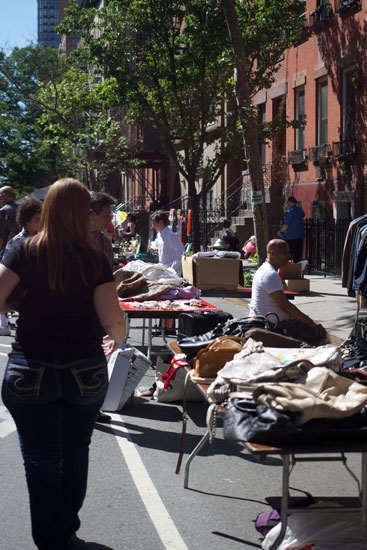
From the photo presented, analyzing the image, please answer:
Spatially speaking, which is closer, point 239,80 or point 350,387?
point 350,387

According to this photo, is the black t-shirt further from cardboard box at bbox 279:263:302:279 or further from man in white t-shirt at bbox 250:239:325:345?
cardboard box at bbox 279:263:302:279

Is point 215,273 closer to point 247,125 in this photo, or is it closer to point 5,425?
point 247,125

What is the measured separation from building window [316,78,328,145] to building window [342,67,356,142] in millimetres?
1597

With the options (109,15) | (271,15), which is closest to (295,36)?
(271,15)

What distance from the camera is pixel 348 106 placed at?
22.4 metres

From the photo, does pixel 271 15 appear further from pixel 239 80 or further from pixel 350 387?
pixel 350 387

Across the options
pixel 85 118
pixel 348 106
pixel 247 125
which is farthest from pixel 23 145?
pixel 247 125

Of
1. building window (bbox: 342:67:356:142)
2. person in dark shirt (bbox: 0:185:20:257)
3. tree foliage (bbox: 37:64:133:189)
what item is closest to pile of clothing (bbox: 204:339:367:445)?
person in dark shirt (bbox: 0:185:20:257)

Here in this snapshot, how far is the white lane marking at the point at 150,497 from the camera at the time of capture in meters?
4.64

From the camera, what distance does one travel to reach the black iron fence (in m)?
21.5

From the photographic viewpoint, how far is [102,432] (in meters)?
7.10

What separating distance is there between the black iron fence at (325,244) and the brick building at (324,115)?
0.81m

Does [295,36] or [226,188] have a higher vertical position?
[295,36]

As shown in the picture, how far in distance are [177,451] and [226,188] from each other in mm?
27054
